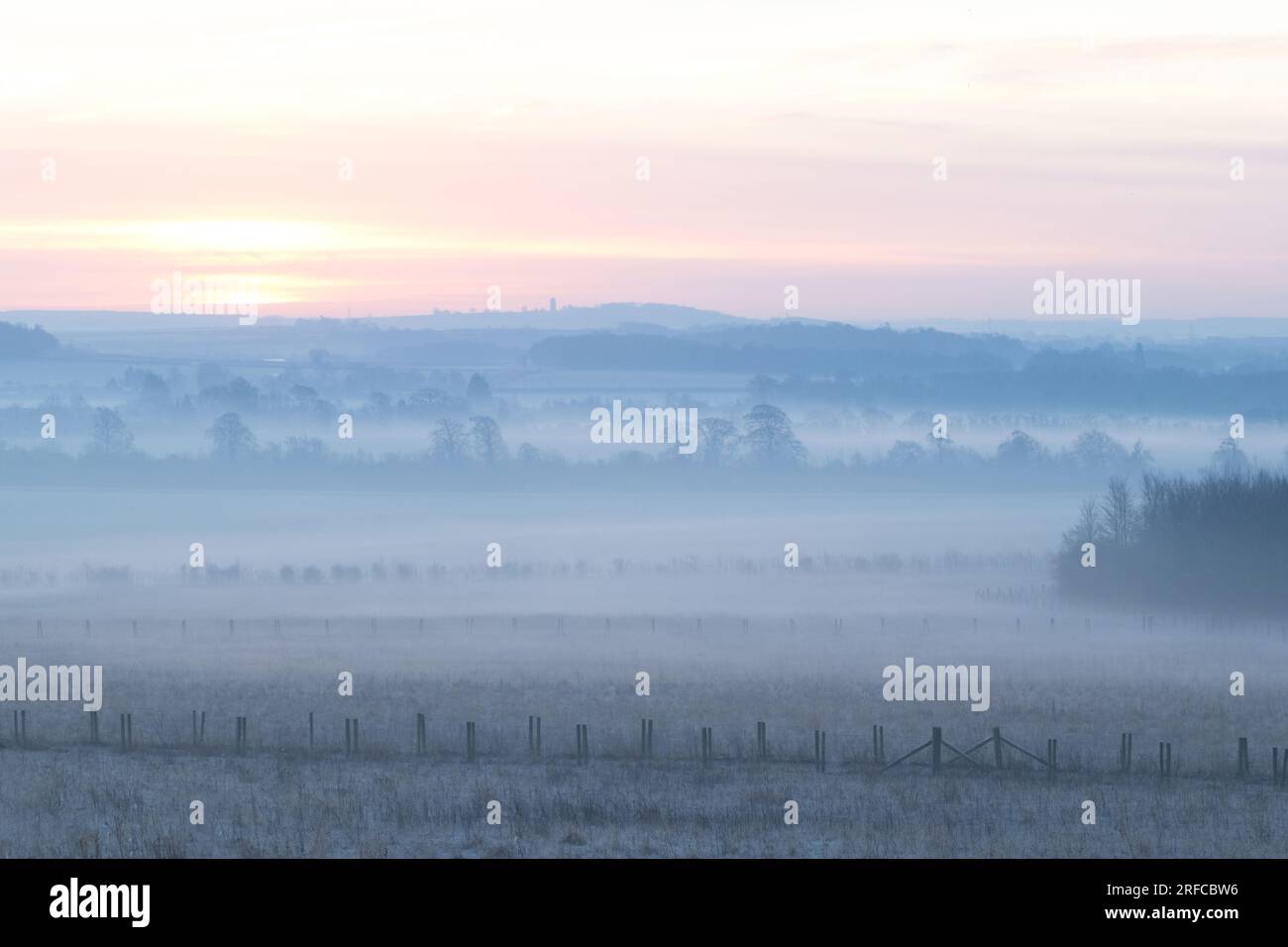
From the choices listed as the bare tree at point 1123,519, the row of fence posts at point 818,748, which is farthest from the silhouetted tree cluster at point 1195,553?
the row of fence posts at point 818,748

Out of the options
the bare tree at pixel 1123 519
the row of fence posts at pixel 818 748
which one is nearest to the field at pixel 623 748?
the row of fence posts at pixel 818 748

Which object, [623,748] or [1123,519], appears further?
[1123,519]

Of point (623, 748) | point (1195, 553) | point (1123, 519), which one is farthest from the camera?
point (1123, 519)

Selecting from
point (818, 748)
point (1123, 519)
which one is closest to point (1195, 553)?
point (1123, 519)

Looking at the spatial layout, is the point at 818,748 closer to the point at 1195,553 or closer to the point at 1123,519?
the point at 1195,553

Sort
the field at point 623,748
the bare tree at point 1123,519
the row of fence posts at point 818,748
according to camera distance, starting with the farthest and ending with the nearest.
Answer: the bare tree at point 1123,519, the row of fence posts at point 818,748, the field at point 623,748

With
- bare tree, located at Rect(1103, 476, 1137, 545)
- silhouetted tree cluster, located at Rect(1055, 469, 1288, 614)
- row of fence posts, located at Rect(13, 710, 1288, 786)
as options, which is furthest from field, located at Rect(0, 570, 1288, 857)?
bare tree, located at Rect(1103, 476, 1137, 545)

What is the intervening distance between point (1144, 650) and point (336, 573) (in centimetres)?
8722

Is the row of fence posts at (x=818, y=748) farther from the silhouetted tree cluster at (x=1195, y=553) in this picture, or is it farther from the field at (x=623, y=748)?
the silhouetted tree cluster at (x=1195, y=553)

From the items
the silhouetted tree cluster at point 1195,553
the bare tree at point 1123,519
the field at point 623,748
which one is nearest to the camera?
the field at point 623,748

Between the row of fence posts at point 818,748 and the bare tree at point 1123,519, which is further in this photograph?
the bare tree at point 1123,519

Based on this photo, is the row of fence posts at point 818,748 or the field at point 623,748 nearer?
the field at point 623,748

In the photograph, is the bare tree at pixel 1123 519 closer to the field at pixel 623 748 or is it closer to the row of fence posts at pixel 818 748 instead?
the field at pixel 623 748
